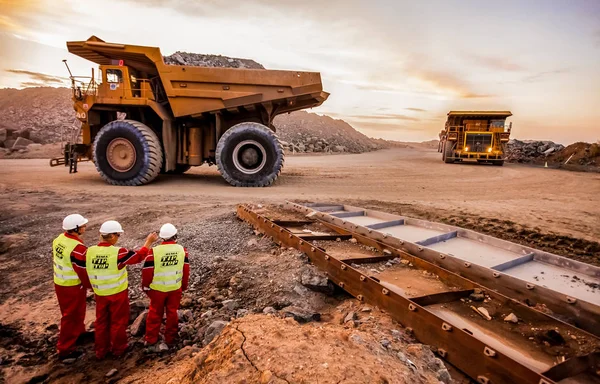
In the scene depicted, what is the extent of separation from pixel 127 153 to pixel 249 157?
3.52 meters

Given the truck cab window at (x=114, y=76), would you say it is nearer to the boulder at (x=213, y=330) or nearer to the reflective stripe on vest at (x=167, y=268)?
the reflective stripe on vest at (x=167, y=268)

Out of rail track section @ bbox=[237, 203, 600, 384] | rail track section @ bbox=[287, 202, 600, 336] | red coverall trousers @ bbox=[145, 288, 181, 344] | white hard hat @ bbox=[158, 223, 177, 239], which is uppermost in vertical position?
white hard hat @ bbox=[158, 223, 177, 239]

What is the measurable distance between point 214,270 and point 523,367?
12.1ft

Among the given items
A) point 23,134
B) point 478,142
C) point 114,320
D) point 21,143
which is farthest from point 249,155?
point 23,134

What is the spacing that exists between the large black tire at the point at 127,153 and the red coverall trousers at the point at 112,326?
7.68 metres

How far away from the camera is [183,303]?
4129 mm

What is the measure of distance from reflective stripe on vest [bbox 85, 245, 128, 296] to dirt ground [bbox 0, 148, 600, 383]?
672 mm

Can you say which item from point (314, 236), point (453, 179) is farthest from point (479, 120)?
point (314, 236)

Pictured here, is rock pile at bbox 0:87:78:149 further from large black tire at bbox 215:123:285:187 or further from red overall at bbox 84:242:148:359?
red overall at bbox 84:242:148:359

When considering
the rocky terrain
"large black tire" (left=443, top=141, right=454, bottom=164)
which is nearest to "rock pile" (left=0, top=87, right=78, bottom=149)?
the rocky terrain

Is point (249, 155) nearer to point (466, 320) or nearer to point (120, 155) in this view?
point (120, 155)

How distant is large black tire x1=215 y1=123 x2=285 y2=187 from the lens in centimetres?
1069

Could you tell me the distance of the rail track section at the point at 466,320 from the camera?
2.42m

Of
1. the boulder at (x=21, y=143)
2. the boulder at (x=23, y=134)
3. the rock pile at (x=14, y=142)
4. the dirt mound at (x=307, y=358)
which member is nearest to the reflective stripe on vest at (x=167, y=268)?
the dirt mound at (x=307, y=358)
